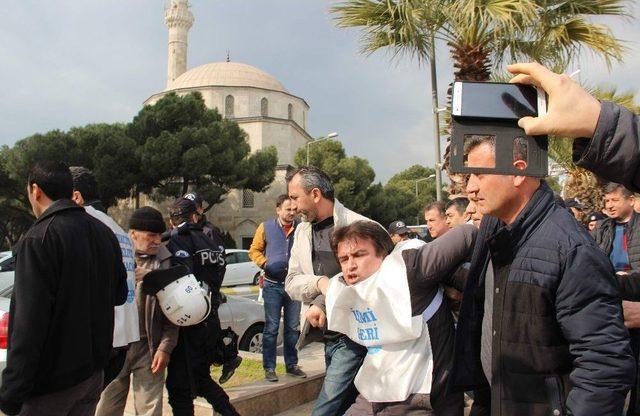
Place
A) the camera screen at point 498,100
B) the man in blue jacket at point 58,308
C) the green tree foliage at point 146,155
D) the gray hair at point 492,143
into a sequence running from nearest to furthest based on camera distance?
the camera screen at point 498,100 → the gray hair at point 492,143 → the man in blue jacket at point 58,308 → the green tree foliage at point 146,155

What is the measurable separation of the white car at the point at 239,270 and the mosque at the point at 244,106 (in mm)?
29791

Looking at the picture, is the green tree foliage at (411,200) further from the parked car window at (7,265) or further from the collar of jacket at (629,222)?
the collar of jacket at (629,222)

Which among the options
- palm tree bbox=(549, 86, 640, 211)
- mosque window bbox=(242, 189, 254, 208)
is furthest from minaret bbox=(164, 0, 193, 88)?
palm tree bbox=(549, 86, 640, 211)

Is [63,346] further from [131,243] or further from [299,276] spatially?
[299,276]

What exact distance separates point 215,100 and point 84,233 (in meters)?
55.4

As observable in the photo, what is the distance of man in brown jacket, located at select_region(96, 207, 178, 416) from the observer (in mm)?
3896

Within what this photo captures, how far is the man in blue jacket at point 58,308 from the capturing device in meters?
2.48

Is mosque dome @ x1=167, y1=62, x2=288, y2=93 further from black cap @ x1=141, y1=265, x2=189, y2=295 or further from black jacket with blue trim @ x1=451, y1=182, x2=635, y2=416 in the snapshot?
black jacket with blue trim @ x1=451, y1=182, x2=635, y2=416

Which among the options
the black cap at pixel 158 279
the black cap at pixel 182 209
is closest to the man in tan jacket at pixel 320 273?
the black cap at pixel 158 279

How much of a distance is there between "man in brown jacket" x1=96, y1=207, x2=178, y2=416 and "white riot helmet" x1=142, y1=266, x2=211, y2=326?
3.8 inches

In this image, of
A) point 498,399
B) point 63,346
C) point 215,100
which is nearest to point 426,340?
point 498,399

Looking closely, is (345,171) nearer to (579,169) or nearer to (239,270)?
(239,270)

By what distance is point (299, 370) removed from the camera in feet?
18.5

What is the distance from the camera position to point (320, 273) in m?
3.70
